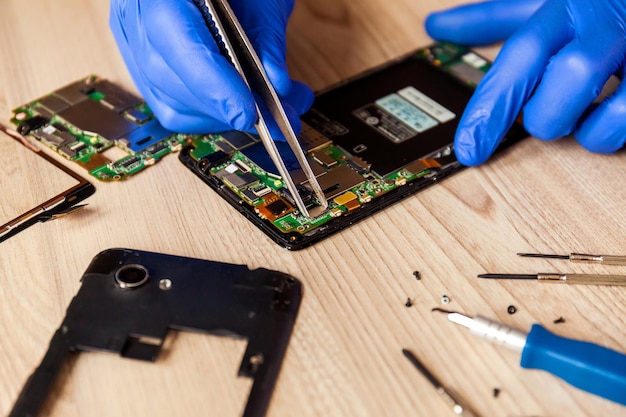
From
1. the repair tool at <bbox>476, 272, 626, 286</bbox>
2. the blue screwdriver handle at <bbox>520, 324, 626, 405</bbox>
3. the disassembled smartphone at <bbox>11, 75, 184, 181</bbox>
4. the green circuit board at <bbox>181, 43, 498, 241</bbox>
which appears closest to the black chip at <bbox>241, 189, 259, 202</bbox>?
the green circuit board at <bbox>181, 43, 498, 241</bbox>

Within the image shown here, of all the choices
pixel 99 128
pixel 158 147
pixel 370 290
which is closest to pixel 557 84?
pixel 370 290

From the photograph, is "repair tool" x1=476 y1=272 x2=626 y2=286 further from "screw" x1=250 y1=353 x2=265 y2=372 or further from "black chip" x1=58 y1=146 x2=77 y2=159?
"black chip" x1=58 y1=146 x2=77 y2=159

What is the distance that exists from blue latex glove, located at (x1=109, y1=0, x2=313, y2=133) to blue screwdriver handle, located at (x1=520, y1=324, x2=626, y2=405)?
25.5 inches

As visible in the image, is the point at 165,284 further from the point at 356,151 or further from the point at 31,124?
the point at 31,124

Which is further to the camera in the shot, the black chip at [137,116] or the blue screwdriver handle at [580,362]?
the black chip at [137,116]

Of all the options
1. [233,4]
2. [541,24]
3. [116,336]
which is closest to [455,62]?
[541,24]

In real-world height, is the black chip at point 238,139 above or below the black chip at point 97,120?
below

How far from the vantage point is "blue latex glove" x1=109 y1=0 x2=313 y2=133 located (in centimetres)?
131

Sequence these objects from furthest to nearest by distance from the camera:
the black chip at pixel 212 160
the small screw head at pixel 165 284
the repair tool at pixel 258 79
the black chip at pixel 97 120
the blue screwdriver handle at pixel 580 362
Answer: the black chip at pixel 97 120 → the black chip at pixel 212 160 → the repair tool at pixel 258 79 → the small screw head at pixel 165 284 → the blue screwdriver handle at pixel 580 362

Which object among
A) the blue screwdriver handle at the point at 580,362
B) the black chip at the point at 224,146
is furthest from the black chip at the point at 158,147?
the blue screwdriver handle at the point at 580,362

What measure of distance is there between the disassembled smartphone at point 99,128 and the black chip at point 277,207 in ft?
0.97

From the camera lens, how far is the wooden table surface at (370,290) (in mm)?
1022

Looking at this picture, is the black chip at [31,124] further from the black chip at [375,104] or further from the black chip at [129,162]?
the black chip at [375,104]

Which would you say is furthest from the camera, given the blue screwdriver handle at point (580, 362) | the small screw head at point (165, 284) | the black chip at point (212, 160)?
the black chip at point (212, 160)
